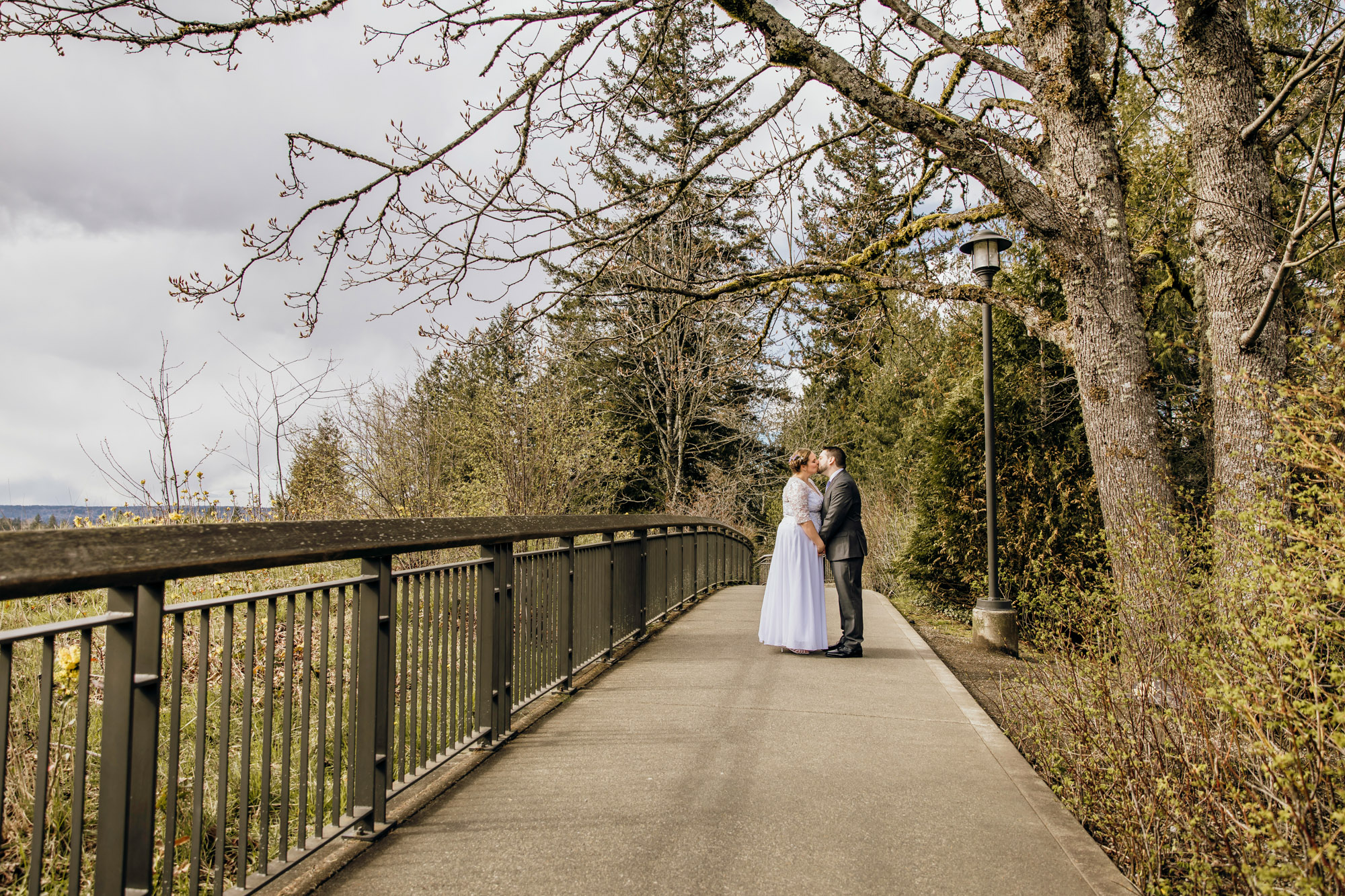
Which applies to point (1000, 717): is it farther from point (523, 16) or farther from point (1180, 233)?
point (1180, 233)

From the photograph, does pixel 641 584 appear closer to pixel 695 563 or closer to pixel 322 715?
pixel 695 563

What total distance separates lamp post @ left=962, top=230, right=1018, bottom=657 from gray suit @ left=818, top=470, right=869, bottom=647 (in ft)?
6.00

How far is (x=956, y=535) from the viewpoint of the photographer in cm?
1094

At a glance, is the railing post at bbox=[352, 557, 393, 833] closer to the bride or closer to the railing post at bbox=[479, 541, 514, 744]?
the railing post at bbox=[479, 541, 514, 744]

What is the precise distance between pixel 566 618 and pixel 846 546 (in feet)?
9.26

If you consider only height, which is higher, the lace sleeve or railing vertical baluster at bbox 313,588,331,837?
the lace sleeve

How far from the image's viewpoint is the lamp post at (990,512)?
8172 millimetres

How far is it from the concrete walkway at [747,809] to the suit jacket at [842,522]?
179 cm

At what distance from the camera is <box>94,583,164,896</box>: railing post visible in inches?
75.6

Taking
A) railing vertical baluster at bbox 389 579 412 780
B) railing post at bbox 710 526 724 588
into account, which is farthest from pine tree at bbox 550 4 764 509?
railing vertical baluster at bbox 389 579 412 780

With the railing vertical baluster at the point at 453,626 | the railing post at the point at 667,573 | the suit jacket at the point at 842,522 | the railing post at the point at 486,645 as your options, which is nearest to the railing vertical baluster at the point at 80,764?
the railing vertical baluster at the point at 453,626

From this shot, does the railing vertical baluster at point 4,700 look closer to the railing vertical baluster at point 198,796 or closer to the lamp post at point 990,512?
the railing vertical baluster at point 198,796

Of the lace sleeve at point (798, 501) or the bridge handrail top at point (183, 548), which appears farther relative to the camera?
the lace sleeve at point (798, 501)

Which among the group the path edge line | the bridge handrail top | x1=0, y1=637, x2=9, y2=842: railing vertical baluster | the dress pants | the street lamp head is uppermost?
the street lamp head
